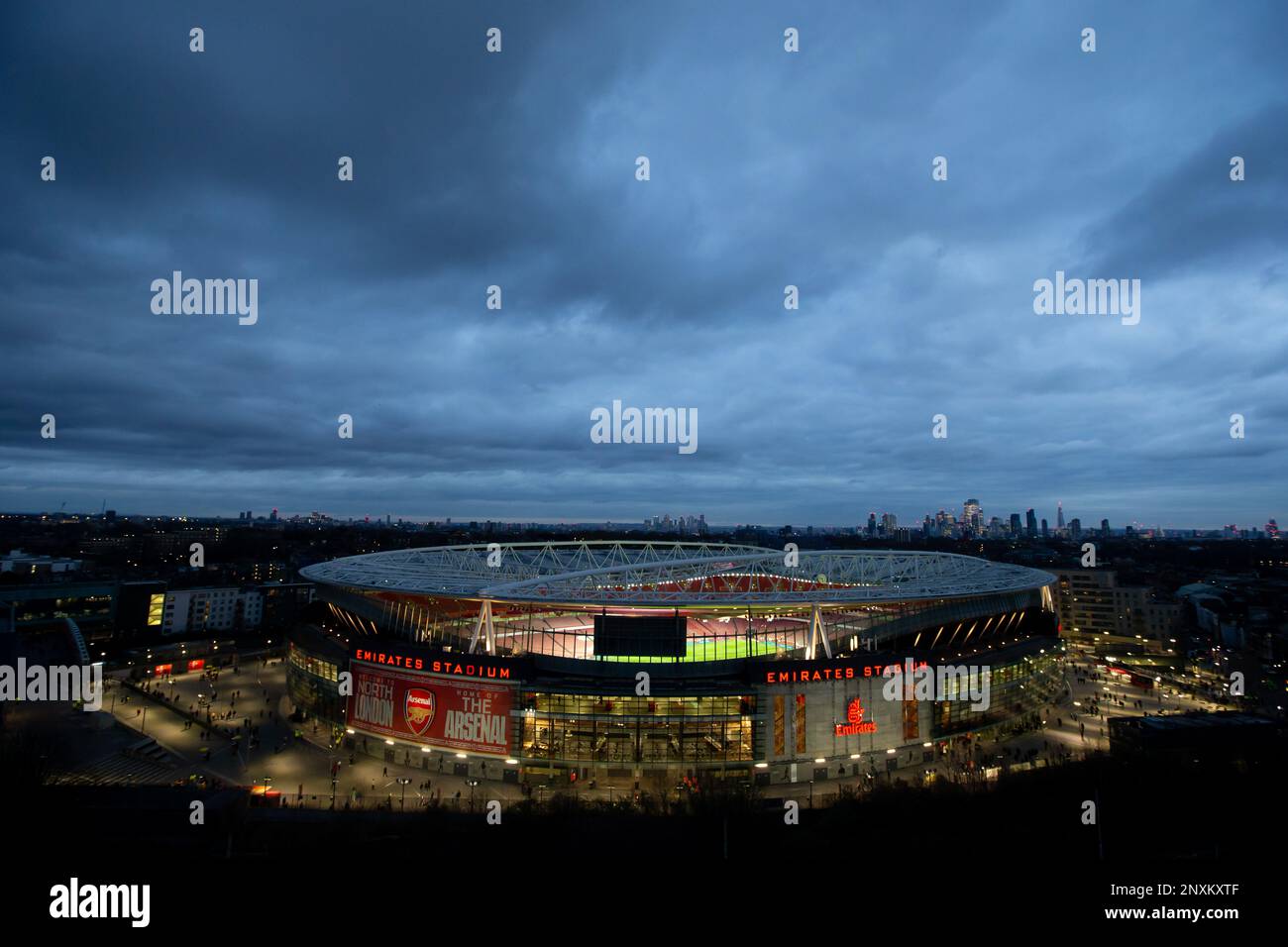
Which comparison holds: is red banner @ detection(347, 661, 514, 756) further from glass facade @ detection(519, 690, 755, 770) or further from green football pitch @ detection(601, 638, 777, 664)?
green football pitch @ detection(601, 638, 777, 664)

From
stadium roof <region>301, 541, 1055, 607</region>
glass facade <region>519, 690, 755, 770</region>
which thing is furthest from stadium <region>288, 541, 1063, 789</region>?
stadium roof <region>301, 541, 1055, 607</region>

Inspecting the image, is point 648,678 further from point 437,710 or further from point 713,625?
point 437,710

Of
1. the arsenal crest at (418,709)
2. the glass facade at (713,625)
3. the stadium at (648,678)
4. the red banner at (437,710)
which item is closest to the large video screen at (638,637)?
the stadium at (648,678)

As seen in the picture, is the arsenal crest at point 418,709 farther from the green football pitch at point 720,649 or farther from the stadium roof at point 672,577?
the green football pitch at point 720,649

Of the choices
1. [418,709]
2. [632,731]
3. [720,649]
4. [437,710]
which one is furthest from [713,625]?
[418,709]
